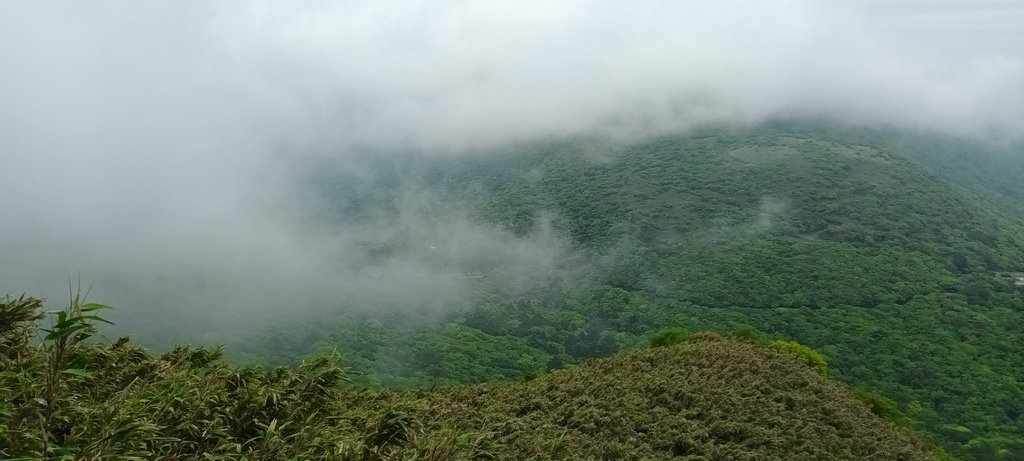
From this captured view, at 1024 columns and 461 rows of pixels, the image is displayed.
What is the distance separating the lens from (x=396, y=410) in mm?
9367

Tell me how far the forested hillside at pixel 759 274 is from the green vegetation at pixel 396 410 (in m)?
31.7

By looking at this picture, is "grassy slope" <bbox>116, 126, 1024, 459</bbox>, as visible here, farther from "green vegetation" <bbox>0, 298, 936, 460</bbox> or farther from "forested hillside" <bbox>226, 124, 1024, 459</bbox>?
"green vegetation" <bbox>0, 298, 936, 460</bbox>

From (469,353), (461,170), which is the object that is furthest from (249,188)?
(469,353)

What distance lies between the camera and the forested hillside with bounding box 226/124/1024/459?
60031mm

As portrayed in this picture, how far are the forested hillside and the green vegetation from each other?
31.7 m

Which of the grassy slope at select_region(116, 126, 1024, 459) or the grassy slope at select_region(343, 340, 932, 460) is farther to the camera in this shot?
the grassy slope at select_region(116, 126, 1024, 459)

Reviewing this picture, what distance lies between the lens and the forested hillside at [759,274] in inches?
2363

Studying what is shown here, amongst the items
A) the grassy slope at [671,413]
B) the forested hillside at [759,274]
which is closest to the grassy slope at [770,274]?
the forested hillside at [759,274]

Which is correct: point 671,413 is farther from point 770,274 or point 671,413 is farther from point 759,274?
point 770,274

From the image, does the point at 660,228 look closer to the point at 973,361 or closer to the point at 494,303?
the point at 494,303

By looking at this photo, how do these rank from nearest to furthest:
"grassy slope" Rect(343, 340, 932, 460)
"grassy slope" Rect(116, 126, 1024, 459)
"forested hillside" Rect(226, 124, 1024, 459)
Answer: "grassy slope" Rect(343, 340, 932, 460), "grassy slope" Rect(116, 126, 1024, 459), "forested hillside" Rect(226, 124, 1024, 459)

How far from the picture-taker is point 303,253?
406ft

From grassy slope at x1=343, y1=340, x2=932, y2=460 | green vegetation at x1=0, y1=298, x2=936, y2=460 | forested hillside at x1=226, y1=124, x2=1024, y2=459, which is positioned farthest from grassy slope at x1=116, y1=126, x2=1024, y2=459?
green vegetation at x1=0, y1=298, x2=936, y2=460

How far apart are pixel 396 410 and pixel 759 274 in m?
83.0
